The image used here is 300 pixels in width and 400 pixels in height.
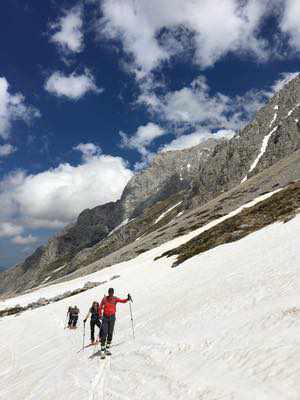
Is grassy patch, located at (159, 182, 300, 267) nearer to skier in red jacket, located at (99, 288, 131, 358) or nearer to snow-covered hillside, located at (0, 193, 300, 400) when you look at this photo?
snow-covered hillside, located at (0, 193, 300, 400)

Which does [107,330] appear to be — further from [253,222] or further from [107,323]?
[253,222]

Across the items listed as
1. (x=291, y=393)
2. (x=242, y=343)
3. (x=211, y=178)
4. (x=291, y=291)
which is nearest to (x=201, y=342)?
(x=242, y=343)

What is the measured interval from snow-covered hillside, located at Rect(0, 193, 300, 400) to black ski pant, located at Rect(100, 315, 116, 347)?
0.64 meters

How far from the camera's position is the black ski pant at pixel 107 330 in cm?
1659

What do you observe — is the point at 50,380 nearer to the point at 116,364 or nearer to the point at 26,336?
the point at 116,364

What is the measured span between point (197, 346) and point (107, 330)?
15.7 feet

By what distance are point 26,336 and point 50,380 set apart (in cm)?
1692

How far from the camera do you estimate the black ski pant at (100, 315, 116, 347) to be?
16.6 m

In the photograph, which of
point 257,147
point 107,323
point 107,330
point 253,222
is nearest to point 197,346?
point 107,330

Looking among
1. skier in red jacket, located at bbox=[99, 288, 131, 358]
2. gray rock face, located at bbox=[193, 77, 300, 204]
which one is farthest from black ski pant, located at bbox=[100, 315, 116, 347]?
gray rock face, located at bbox=[193, 77, 300, 204]

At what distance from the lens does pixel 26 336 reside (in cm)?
3058

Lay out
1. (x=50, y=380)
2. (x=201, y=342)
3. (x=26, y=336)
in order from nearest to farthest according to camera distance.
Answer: (x=201, y=342) < (x=50, y=380) < (x=26, y=336)

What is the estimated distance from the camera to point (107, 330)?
1683cm

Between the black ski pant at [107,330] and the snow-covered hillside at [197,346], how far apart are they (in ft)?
2.11
